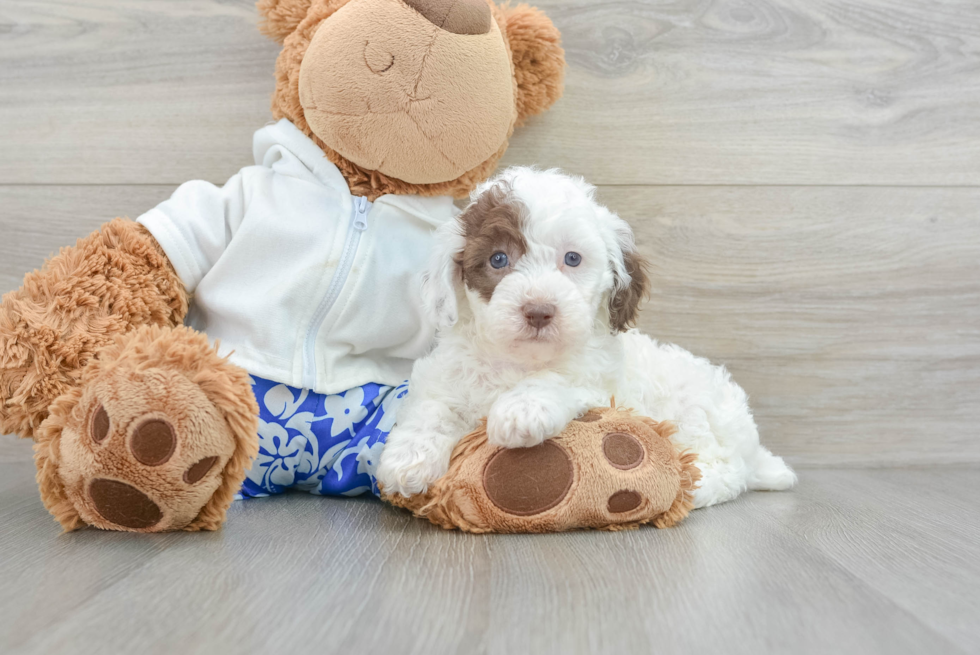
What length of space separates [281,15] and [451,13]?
37 centimetres

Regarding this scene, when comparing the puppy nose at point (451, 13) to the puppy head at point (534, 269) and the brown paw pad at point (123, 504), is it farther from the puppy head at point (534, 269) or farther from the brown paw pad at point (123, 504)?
the brown paw pad at point (123, 504)

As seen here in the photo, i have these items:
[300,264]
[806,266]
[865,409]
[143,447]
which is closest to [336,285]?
[300,264]

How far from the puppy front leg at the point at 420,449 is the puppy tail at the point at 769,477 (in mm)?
635

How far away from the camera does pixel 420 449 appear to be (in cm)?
109

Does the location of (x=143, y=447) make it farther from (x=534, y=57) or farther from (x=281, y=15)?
(x=534, y=57)

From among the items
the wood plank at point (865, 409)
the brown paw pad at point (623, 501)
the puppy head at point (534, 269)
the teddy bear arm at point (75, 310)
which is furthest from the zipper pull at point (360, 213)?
the wood plank at point (865, 409)

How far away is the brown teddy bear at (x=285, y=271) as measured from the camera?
3.21 ft

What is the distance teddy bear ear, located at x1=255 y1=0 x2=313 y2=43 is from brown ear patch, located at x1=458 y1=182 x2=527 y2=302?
540 millimetres

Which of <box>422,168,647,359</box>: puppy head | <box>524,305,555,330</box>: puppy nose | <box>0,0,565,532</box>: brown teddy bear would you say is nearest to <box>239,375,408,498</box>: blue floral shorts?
<box>0,0,565,532</box>: brown teddy bear

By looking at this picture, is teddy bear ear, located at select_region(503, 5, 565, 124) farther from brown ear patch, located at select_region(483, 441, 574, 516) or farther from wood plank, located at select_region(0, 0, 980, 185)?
brown ear patch, located at select_region(483, 441, 574, 516)

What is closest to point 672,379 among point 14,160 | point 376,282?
point 376,282

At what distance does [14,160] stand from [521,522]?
1.33 metres

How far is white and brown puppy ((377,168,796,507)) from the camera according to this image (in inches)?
42.1

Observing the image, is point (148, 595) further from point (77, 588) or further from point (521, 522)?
point (521, 522)
